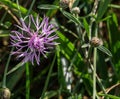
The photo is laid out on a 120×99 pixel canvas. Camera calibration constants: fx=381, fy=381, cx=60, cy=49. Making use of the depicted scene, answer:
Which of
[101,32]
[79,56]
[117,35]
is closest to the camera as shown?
[79,56]

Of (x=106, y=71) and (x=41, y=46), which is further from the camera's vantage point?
(x=106, y=71)

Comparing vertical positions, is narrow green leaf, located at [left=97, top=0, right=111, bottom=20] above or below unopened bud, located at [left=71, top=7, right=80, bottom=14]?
below

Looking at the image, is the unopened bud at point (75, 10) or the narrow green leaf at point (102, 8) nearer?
the unopened bud at point (75, 10)

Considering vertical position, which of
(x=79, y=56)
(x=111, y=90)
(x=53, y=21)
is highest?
(x=53, y=21)

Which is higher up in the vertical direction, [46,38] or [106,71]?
[46,38]

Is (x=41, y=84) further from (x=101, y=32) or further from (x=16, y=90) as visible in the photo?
(x=101, y=32)

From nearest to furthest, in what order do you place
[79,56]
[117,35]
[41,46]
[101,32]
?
1. [41,46]
2. [79,56]
3. [117,35]
4. [101,32]

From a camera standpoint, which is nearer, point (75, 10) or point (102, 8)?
point (75, 10)

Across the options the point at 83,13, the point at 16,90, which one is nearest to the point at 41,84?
the point at 16,90

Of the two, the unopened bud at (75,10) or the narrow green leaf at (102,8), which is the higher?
the unopened bud at (75,10)

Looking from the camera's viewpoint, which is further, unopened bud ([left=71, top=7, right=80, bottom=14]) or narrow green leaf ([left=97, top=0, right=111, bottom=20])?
narrow green leaf ([left=97, top=0, right=111, bottom=20])
